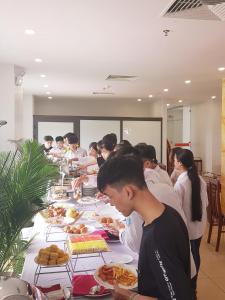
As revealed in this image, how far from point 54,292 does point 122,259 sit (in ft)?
1.51

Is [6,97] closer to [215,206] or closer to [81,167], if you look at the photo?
[81,167]

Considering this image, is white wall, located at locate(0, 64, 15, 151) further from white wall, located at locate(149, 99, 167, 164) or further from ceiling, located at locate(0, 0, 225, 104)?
white wall, located at locate(149, 99, 167, 164)

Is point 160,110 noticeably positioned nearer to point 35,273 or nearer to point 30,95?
→ point 30,95

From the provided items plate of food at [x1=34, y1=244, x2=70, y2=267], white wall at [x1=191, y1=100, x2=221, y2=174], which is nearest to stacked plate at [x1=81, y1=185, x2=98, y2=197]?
plate of food at [x1=34, y1=244, x2=70, y2=267]

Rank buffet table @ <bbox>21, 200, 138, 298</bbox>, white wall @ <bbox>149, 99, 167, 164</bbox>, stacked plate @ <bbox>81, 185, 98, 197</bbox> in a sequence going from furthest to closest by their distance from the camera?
white wall @ <bbox>149, 99, 167, 164</bbox>
stacked plate @ <bbox>81, 185, 98, 197</bbox>
buffet table @ <bbox>21, 200, 138, 298</bbox>

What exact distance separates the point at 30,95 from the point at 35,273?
7663 millimetres

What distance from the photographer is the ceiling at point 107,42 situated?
281 centimetres

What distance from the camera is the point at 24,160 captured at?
1.51 meters

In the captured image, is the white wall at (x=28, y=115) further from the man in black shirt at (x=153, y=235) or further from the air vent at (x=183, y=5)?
the man in black shirt at (x=153, y=235)

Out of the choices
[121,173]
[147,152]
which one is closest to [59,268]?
[121,173]

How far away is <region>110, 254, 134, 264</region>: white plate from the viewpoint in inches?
65.1

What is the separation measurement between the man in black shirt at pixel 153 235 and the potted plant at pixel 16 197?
1.37ft

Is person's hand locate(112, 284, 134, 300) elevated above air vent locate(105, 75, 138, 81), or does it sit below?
below

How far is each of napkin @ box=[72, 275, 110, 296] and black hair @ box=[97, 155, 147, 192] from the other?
528 millimetres
